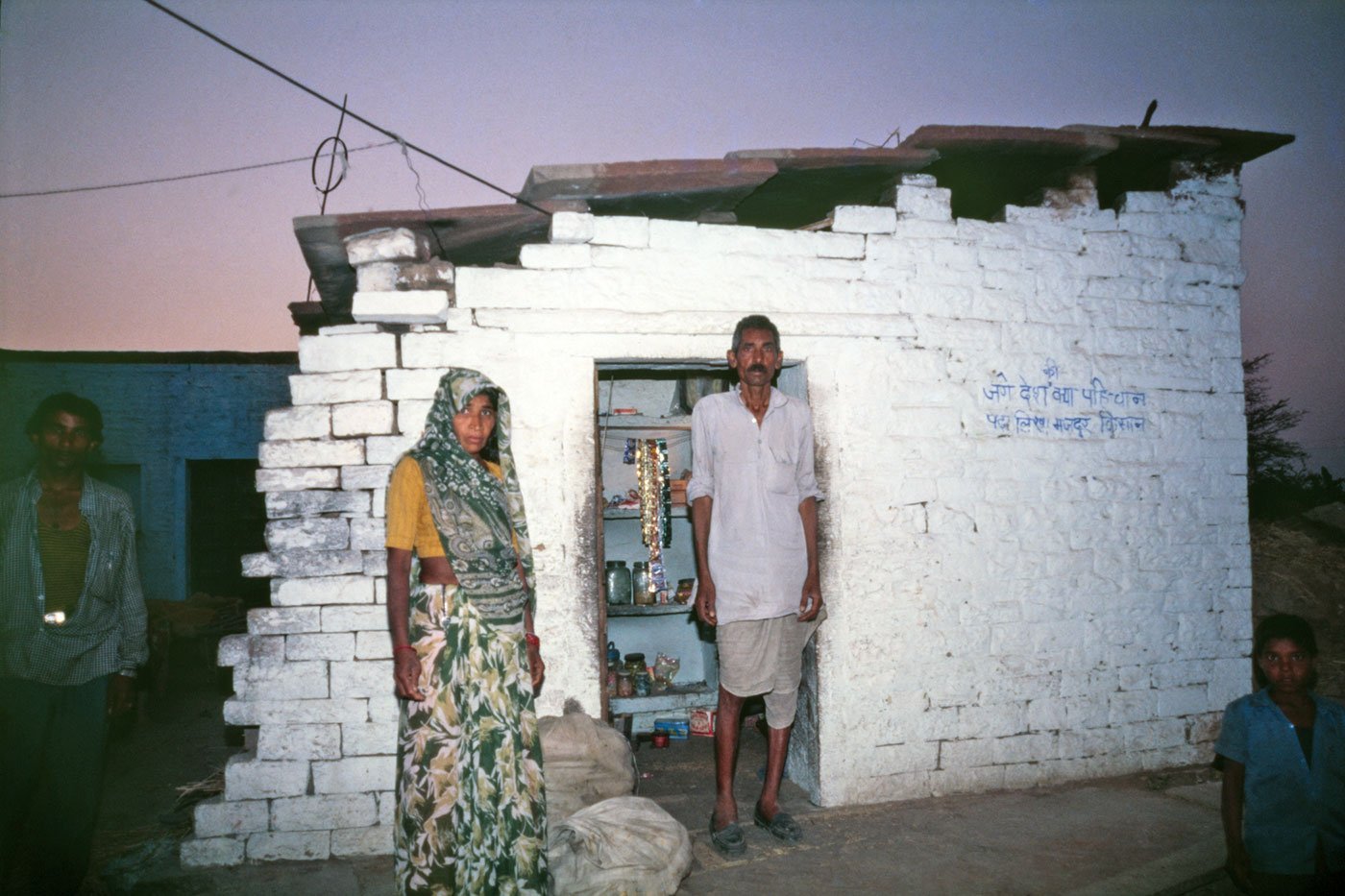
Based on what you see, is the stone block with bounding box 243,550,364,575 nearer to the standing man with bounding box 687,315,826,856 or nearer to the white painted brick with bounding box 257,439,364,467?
the white painted brick with bounding box 257,439,364,467

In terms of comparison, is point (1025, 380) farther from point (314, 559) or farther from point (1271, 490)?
point (1271, 490)

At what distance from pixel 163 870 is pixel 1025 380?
17.6 ft

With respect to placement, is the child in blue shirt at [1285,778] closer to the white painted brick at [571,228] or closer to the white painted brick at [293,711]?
the white painted brick at [571,228]

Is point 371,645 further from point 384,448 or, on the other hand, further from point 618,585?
point 618,585

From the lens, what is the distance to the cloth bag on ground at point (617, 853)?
3.20 m

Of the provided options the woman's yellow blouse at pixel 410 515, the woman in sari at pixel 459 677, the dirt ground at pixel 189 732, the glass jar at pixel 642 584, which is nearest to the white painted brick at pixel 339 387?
the woman in sari at pixel 459 677

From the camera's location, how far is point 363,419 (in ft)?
13.4

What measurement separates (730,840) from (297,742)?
7.23ft

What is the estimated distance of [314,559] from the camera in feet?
13.1

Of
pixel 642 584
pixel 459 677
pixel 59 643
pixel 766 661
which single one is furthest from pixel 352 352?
pixel 642 584

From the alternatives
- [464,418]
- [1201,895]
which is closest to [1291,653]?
[1201,895]

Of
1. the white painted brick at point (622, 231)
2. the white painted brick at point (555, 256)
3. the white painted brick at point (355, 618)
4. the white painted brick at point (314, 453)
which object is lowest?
the white painted brick at point (355, 618)

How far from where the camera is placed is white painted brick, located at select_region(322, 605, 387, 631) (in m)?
3.97

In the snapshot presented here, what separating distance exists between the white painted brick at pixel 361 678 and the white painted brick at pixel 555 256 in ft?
7.29
